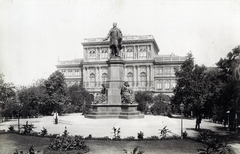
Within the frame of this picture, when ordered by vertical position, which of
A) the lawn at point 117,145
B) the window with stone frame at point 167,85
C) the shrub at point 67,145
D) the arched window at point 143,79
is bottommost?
the lawn at point 117,145

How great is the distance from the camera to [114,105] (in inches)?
880

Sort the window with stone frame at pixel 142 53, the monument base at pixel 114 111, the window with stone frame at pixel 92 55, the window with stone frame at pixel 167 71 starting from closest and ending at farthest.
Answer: the monument base at pixel 114 111 < the window with stone frame at pixel 142 53 < the window with stone frame at pixel 167 71 < the window with stone frame at pixel 92 55

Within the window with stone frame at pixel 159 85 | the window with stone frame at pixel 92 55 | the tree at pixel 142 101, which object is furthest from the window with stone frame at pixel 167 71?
the tree at pixel 142 101

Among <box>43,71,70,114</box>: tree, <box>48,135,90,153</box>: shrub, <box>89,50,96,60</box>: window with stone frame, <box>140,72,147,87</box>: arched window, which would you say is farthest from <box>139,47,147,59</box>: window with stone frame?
<box>48,135,90,153</box>: shrub

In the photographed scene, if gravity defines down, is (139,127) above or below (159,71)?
below

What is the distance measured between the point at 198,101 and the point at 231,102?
4.42 m

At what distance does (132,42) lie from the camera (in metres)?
76.4

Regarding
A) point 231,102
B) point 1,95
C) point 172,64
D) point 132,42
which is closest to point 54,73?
point 1,95

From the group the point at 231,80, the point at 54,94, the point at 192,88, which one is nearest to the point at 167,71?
the point at 54,94

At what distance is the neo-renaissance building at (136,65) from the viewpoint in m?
76.1

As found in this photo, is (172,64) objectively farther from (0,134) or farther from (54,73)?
(0,134)

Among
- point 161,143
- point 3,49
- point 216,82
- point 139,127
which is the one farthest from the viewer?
point 216,82

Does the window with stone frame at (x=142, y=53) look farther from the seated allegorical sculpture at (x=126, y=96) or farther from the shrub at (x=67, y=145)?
the shrub at (x=67, y=145)

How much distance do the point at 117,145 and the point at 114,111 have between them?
9.96 m
